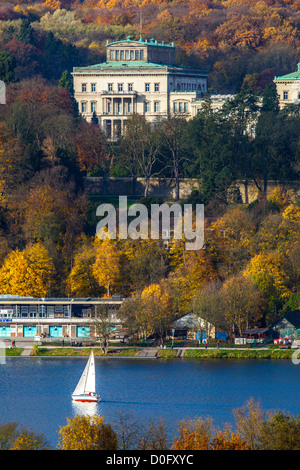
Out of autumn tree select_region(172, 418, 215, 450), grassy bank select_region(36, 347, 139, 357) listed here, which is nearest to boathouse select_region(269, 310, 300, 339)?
grassy bank select_region(36, 347, 139, 357)

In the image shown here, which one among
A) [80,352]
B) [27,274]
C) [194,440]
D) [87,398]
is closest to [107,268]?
[27,274]

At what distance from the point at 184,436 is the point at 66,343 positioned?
28.0 m

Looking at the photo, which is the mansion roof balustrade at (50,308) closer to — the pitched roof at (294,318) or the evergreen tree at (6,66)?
the pitched roof at (294,318)

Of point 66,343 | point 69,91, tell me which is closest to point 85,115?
point 69,91

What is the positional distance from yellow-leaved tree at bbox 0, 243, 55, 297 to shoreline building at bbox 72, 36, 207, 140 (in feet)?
85.6

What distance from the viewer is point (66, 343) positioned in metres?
66.8

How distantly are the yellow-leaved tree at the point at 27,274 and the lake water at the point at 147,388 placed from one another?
854cm

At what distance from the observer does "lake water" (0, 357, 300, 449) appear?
51.2m

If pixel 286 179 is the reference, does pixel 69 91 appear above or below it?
above

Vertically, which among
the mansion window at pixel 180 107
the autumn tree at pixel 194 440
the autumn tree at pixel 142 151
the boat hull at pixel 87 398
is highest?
the mansion window at pixel 180 107

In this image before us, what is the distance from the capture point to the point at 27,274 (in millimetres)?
71750

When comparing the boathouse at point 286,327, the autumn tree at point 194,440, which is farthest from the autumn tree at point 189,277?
the autumn tree at point 194,440

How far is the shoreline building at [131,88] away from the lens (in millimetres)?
98500
